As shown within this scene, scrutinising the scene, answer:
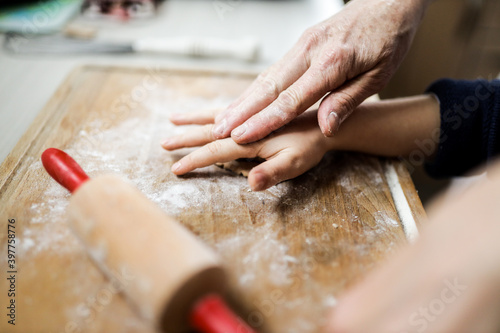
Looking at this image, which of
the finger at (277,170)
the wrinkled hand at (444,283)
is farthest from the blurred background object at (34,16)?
the wrinkled hand at (444,283)

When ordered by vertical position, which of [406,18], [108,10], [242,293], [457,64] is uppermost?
[406,18]

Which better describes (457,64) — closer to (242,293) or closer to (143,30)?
(143,30)

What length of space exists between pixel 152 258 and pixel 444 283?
36 centimetres

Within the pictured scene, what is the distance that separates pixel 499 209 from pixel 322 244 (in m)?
0.30

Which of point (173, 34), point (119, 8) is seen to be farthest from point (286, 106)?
point (119, 8)

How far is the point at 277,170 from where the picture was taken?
729 millimetres

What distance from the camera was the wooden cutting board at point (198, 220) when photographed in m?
0.55

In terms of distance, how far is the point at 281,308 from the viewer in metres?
0.55

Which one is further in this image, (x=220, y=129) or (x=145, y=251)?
(x=220, y=129)

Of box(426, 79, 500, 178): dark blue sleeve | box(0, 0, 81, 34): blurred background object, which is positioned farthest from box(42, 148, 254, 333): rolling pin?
box(0, 0, 81, 34): blurred background object

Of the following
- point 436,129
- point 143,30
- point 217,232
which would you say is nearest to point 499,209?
point 217,232

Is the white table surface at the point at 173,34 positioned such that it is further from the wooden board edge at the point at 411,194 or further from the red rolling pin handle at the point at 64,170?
the wooden board edge at the point at 411,194

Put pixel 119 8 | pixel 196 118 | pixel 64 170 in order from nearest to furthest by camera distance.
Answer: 1. pixel 64 170
2. pixel 196 118
3. pixel 119 8

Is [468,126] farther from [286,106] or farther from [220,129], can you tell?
[220,129]
